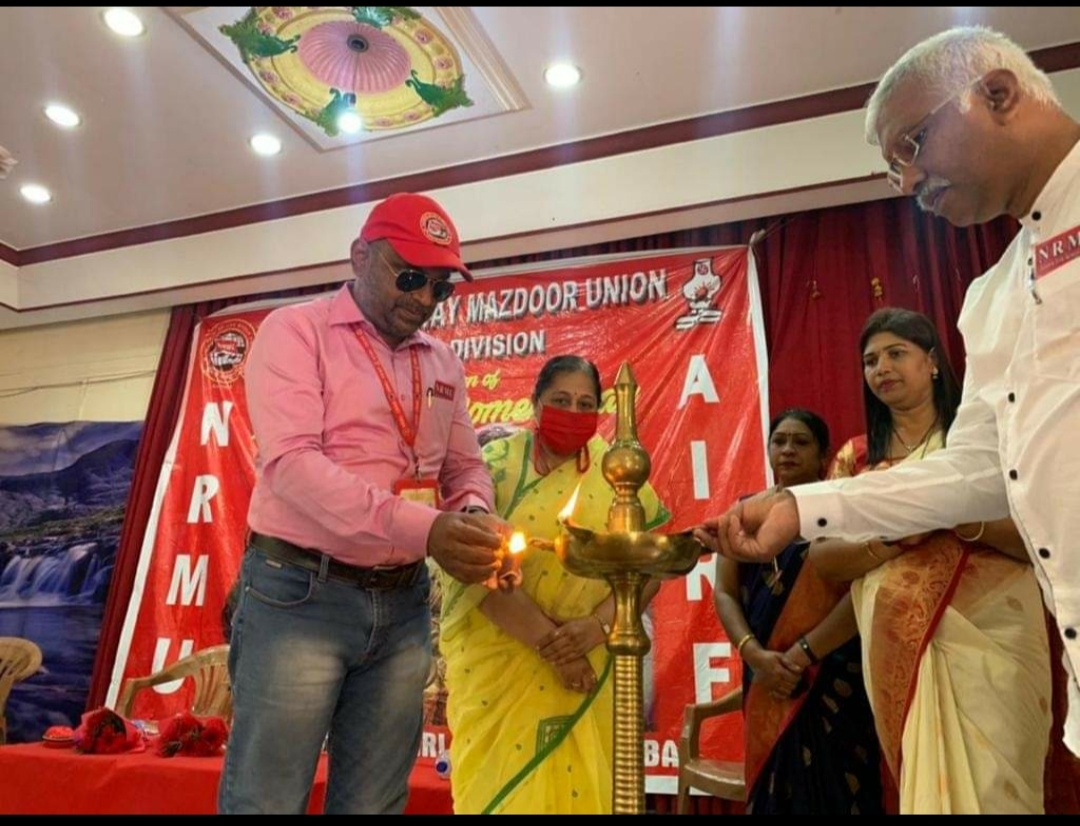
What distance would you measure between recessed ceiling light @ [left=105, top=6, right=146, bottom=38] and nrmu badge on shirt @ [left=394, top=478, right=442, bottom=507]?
2482 mm

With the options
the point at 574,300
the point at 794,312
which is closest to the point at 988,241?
the point at 794,312

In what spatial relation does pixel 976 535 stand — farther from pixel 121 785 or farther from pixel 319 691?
pixel 121 785

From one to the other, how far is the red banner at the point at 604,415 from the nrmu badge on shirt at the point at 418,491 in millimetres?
1846

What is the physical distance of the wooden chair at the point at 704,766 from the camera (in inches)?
98.7

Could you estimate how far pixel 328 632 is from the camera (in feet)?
4.54

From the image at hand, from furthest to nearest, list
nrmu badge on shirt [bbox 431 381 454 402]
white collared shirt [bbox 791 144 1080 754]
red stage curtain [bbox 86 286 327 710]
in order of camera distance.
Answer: red stage curtain [bbox 86 286 327 710]
nrmu badge on shirt [bbox 431 381 454 402]
white collared shirt [bbox 791 144 1080 754]

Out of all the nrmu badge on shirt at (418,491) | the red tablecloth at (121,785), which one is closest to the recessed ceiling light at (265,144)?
the red tablecloth at (121,785)

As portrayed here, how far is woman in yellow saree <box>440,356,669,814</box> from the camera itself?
173 centimetres

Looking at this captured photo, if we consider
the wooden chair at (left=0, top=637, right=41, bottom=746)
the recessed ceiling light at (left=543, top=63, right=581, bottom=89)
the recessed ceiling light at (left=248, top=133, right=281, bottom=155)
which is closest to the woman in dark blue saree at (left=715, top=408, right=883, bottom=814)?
the recessed ceiling light at (left=543, top=63, right=581, bottom=89)

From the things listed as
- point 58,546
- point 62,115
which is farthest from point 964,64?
point 58,546

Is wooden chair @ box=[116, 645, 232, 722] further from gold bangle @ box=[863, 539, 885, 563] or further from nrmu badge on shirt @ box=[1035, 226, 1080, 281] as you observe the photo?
nrmu badge on shirt @ box=[1035, 226, 1080, 281]

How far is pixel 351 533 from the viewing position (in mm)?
1354

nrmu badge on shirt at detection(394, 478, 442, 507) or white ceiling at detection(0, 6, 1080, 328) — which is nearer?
nrmu badge on shirt at detection(394, 478, 442, 507)

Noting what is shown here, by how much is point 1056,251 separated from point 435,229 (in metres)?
1.08
